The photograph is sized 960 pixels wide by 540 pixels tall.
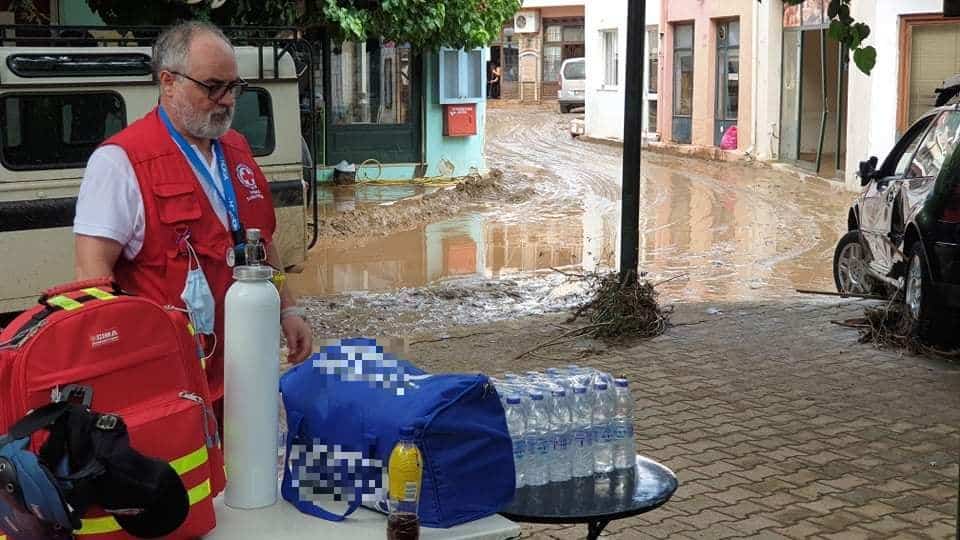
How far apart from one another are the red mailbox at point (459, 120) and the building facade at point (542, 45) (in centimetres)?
2933

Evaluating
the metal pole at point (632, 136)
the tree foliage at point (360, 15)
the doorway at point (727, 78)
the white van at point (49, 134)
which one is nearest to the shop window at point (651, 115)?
the doorway at point (727, 78)

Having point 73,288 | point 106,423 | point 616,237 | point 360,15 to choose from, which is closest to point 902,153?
point 616,237

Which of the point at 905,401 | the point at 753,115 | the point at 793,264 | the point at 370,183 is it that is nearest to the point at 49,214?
the point at 905,401

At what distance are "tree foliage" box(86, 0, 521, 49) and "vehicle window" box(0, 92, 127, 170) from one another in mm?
3027

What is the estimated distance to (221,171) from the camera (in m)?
3.53

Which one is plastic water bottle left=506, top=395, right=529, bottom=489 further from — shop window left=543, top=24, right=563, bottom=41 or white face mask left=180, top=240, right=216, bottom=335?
shop window left=543, top=24, right=563, bottom=41

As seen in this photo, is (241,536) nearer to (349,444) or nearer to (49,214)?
(349,444)

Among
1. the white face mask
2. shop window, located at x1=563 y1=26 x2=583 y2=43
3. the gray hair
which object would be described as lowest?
the white face mask

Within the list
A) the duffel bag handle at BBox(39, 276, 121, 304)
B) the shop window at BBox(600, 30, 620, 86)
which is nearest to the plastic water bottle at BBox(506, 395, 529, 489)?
the duffel bag handle at BBox(39, 276, 121, 304)

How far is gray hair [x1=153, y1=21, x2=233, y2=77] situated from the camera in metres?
3.36

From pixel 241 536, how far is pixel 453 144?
61.6 feet

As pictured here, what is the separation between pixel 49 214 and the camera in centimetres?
812

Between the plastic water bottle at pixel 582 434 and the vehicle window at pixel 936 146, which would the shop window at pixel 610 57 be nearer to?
the vehicle window at pixel 936 146

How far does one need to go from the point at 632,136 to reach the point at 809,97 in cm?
1613
